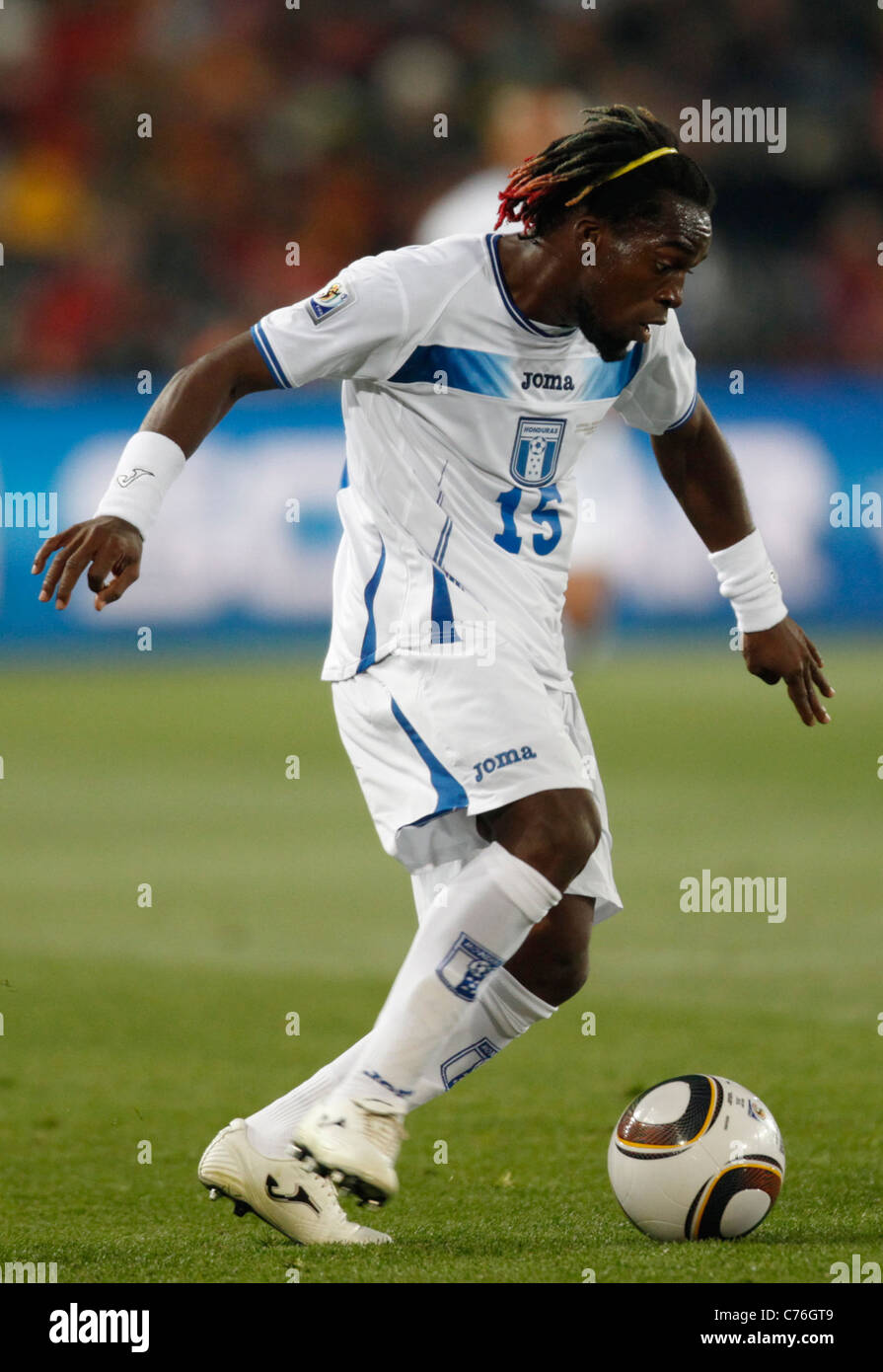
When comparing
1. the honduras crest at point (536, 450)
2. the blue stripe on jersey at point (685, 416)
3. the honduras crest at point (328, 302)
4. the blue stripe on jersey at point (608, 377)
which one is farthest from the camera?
the blue stripe on jersey at point (685, 416)

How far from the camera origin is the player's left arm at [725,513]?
4.40m

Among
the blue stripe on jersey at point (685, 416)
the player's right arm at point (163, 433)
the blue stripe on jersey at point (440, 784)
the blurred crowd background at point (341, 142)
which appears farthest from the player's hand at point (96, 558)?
the blurred crowd background at point (341, 142)

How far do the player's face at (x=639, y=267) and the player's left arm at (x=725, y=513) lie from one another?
2.01ft

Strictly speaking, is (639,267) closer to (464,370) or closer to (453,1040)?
(464,370)

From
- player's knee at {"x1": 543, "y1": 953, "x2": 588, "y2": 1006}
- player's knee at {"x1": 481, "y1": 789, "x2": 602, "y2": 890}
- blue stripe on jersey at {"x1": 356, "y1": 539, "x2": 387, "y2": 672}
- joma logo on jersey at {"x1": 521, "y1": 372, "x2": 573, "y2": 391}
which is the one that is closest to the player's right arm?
blue stripe on jersey at {"x1": 356, "y1": 539, "x2": 387, "y2": 672}

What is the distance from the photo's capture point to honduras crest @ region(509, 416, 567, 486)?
3.86m

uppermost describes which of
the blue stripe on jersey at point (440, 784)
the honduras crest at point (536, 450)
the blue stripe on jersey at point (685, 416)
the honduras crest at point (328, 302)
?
the honduras crest at point (328, 302)

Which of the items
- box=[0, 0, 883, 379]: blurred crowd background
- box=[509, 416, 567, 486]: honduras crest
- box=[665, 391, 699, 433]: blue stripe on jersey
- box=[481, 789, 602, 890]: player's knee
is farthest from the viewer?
box=[0, 0, 883, 379]: blurred crowd background

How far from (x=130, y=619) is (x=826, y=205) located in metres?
8.96

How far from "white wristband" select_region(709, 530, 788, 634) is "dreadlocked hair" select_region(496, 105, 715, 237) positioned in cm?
92

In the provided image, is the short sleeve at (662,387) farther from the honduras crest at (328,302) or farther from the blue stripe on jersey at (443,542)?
the honduras crest at (328,302)

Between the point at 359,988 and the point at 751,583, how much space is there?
3064 mm

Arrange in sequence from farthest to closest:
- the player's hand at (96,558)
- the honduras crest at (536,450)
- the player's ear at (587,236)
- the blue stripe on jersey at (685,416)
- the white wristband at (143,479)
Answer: the blue stripe on jersey at (685,416), the honduras crest at (536,450), the player's ear at (587,236), the white wristband at (143,479), the player's hand at (96,558)

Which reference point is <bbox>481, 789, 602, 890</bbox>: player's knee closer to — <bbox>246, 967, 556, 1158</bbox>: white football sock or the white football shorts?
the white football shorts
